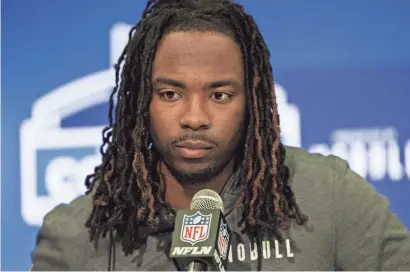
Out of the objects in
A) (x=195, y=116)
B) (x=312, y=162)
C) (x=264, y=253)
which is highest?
(x=195, y=116)

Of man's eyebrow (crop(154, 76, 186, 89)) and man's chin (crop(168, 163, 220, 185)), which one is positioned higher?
man's eyebrow (crop(154, 76, 186, 89))

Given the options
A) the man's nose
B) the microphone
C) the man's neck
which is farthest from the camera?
the man's neck

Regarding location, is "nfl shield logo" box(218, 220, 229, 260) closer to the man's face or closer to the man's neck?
the man's face

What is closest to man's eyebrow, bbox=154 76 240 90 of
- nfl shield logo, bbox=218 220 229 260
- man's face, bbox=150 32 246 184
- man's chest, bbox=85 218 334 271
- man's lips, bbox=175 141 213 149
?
man's face, bbox=150 32 246 184

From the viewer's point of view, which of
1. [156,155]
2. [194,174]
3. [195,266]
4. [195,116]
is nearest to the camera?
[195,266]

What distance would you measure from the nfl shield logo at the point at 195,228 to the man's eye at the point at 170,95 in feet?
1.49

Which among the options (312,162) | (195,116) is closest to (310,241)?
(312,162)

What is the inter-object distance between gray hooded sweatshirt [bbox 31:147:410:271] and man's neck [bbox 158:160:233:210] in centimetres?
2

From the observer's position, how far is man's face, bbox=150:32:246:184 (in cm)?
172

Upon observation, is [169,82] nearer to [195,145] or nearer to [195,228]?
[195,145]

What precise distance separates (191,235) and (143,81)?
61cm

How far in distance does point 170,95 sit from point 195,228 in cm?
53

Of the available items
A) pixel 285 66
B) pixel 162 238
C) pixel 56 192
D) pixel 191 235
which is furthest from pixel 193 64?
pixel 56 192

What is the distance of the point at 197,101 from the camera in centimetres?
172
